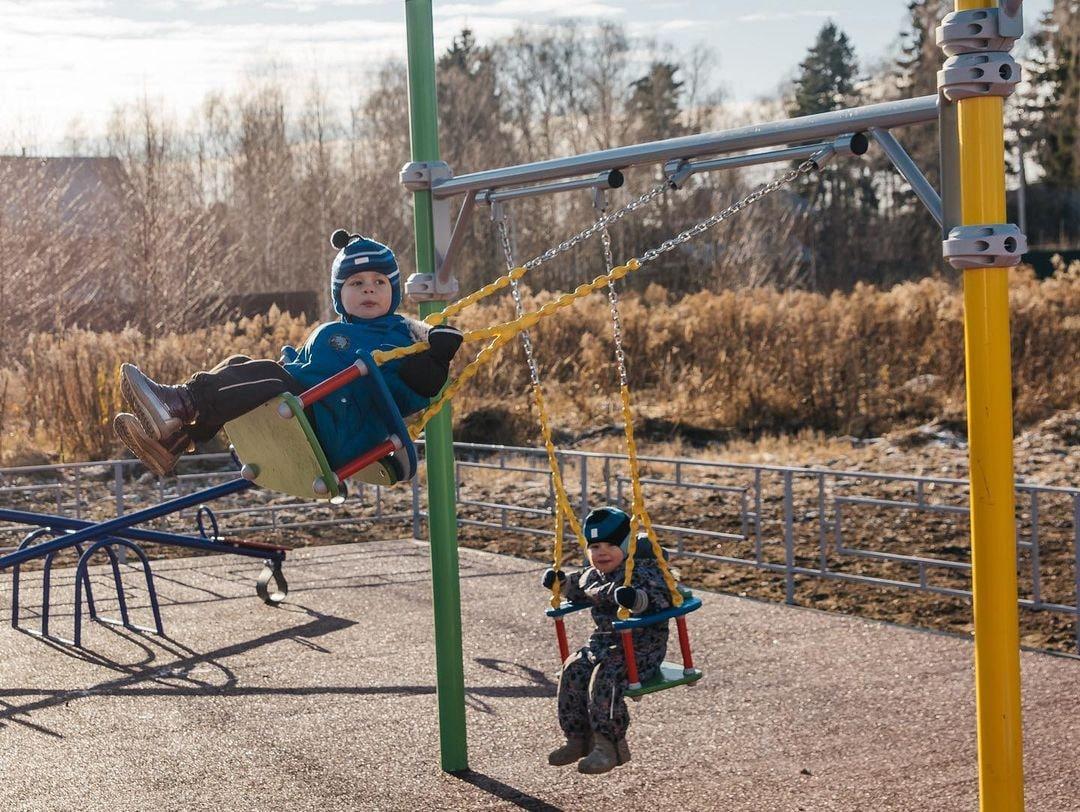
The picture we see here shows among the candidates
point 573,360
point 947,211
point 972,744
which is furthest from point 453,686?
point 573,360

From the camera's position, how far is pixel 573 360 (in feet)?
60.2

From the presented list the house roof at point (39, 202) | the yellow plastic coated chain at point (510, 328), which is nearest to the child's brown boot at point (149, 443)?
the yellow plastic coated chain at point (510, 328)

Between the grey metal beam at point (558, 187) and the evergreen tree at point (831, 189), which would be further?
the evergreen tree at point (831, 189)

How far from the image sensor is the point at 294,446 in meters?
4.32

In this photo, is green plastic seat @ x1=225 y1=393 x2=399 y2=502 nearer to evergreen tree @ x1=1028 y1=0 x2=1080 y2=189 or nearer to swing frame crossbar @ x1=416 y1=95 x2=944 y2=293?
swing frame crossbar @ x1=416 y1=95 x2=944 y2=293

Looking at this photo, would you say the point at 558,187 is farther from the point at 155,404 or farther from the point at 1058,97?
the point at 1058,97

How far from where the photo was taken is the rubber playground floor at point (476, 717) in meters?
5.74

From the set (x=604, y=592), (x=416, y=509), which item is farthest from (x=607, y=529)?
(x=416, y=509)

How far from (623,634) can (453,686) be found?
1.33 metres

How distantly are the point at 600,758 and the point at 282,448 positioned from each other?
1657mm

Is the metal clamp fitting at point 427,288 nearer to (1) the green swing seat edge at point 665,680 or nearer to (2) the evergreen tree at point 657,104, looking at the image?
(1) the green swing seat edge at point 665,680

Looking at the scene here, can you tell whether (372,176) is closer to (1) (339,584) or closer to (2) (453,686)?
(1) (339,584)

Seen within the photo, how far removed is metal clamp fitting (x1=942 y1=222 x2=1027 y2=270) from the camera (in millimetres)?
3582

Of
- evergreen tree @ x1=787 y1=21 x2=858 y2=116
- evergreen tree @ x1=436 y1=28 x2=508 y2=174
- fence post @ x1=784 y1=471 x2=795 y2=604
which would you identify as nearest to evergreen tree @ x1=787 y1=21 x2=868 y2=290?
evergreen tree @ x1=787 y1=21 x2=858 y2=116
